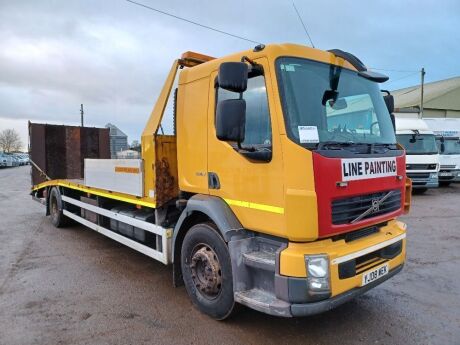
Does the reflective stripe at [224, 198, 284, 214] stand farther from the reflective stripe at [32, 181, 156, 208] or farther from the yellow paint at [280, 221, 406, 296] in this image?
the reflective stripe at [32, 181, 156, 208]

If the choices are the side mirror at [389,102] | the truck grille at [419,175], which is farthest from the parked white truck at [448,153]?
the side mirror at [389,102]

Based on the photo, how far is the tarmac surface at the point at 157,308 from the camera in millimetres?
3471

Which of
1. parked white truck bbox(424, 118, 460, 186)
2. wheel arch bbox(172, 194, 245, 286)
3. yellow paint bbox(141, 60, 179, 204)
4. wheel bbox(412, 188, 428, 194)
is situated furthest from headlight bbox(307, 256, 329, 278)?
parked white truck bbox(424, 118, 460, 186)

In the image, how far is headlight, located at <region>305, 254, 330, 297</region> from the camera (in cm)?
294

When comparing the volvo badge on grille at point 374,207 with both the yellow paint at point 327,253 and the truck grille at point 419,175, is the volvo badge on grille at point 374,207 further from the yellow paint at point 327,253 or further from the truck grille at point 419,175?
the truck grille at point 419,175

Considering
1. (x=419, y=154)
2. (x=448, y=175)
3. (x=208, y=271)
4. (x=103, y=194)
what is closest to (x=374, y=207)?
(x=208, y=271)

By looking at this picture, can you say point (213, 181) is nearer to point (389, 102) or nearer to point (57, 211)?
point (389, 102)

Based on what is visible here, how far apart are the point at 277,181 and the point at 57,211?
22.2 ft

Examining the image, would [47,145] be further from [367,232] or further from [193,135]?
[367,232]

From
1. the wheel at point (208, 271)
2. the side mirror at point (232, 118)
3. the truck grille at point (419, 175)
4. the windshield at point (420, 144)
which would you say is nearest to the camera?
the side mirror at point (232, 118)

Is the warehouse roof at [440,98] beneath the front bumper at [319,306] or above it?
above

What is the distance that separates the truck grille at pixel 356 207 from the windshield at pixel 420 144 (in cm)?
1147

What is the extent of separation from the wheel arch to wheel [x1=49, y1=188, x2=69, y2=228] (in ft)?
16.0

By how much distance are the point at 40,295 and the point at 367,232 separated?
3.76 metres
